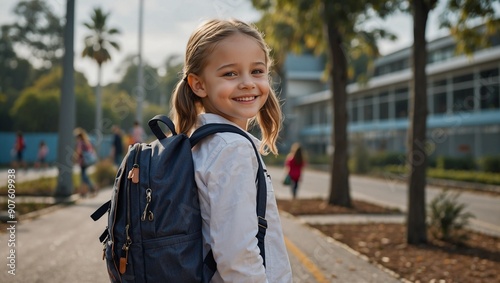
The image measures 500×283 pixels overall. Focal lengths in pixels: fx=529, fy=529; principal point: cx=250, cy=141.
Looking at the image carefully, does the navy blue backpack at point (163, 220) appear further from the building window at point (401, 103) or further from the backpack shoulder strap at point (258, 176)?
the building window at point (401, 103)

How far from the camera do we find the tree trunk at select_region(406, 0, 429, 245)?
7945 millimetres

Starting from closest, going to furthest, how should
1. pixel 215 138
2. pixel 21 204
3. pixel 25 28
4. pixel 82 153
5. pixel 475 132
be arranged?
pixel 215 138 → pixel 21 204 → pixel 82 153 → pixel 475 132 → pixel 25 28

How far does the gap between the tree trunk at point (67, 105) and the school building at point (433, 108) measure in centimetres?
1594

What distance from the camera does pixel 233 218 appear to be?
180cm

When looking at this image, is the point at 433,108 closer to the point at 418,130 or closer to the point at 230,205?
the point at 418,130

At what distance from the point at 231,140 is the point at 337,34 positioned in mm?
11801

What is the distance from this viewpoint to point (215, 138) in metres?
1.94

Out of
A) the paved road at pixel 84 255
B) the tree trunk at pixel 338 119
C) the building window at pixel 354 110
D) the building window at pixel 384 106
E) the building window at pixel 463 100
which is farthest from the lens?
the building window at pixel 354 110

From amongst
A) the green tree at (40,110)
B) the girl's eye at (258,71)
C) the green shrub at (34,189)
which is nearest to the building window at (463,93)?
the green tree at (40,110)

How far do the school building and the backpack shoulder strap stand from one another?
866 inches

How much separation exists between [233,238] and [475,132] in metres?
35.3

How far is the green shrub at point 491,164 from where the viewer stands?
83.2ft

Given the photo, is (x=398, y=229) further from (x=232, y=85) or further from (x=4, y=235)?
(x=232, y=85)

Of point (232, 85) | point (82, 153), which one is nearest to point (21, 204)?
point (82, 153)
